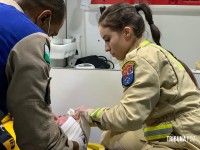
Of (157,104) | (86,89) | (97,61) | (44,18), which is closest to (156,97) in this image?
(157,104)

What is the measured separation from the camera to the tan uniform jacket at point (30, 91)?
78 cm

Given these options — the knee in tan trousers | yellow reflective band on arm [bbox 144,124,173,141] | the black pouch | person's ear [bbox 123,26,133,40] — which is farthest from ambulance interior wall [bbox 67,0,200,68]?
yellow reflective band on arm [bbox 144,124,173,141]

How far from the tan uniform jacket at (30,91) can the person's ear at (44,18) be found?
15 centimetres

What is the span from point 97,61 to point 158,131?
1.03m

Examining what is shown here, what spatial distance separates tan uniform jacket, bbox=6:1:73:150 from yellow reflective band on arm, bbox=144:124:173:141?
1.98ft

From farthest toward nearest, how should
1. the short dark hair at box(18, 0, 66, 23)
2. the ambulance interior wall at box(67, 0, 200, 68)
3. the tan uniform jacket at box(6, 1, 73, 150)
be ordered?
the ambulance interior wall at box(67, 0, 200, 68) → the short dark hair at box(18, 0, 66, 23) → the tan uniform jacket at box(6, 1, 73, 150)

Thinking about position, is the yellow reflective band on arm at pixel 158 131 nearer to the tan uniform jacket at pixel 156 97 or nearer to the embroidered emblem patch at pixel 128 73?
the tan uniform jacket at pixel 156 97

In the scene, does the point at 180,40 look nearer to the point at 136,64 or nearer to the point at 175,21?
the point at 175,21

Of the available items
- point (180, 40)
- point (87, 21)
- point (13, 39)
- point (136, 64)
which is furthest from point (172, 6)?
point (13, 39)

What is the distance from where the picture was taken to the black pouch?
85.9 inches

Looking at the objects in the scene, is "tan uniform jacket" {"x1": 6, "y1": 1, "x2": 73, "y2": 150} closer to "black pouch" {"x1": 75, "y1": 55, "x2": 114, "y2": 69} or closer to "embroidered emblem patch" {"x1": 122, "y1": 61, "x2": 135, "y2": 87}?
"embroidered emblem patch" {"x1": 122, "y1": 61, "x2": 135, "y2": 87}

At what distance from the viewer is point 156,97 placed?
4.08ft

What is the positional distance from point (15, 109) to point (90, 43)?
1.59m

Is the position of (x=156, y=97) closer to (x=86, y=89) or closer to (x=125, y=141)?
(x=125, y=141)
